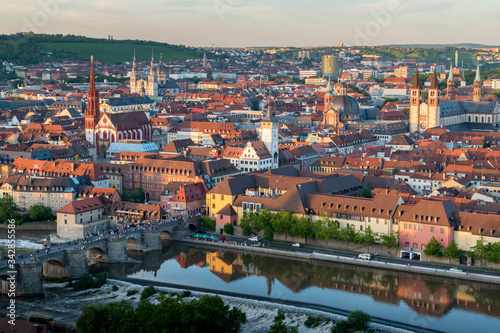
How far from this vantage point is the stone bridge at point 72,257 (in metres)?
43.8

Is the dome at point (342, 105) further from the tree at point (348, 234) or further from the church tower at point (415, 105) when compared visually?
the tree at point (348, 234)

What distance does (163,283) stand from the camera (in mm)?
45812

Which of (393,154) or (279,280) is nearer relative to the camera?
(279,280)

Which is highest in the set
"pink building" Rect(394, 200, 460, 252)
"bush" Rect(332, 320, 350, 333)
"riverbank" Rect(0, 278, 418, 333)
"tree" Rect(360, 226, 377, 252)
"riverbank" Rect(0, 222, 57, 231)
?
"pink building" Rect(394, 200, 460, 252)

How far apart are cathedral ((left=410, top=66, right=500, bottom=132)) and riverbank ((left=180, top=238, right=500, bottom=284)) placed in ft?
204

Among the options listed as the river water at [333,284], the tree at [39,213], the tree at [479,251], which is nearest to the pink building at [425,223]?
the tree at [479,251]

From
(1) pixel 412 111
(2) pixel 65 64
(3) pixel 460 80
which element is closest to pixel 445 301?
(1) pixel 412 111

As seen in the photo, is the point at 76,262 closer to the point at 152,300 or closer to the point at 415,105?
the point at 152,300

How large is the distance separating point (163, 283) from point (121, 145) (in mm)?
36751

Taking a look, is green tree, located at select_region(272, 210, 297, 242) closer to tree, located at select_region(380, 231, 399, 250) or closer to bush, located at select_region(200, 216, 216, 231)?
bush, located at select_region(200, 216, 216, 231)

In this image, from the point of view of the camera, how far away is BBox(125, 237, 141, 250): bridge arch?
175 feet

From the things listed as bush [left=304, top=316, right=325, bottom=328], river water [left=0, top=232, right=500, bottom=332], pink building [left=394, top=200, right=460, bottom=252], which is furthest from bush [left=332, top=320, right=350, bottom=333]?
pink building [left=394, top=200, right=460, bottom=252]

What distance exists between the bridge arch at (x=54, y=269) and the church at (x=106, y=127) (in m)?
40.3

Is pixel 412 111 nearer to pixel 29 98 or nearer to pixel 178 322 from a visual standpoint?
pixel 29 98
